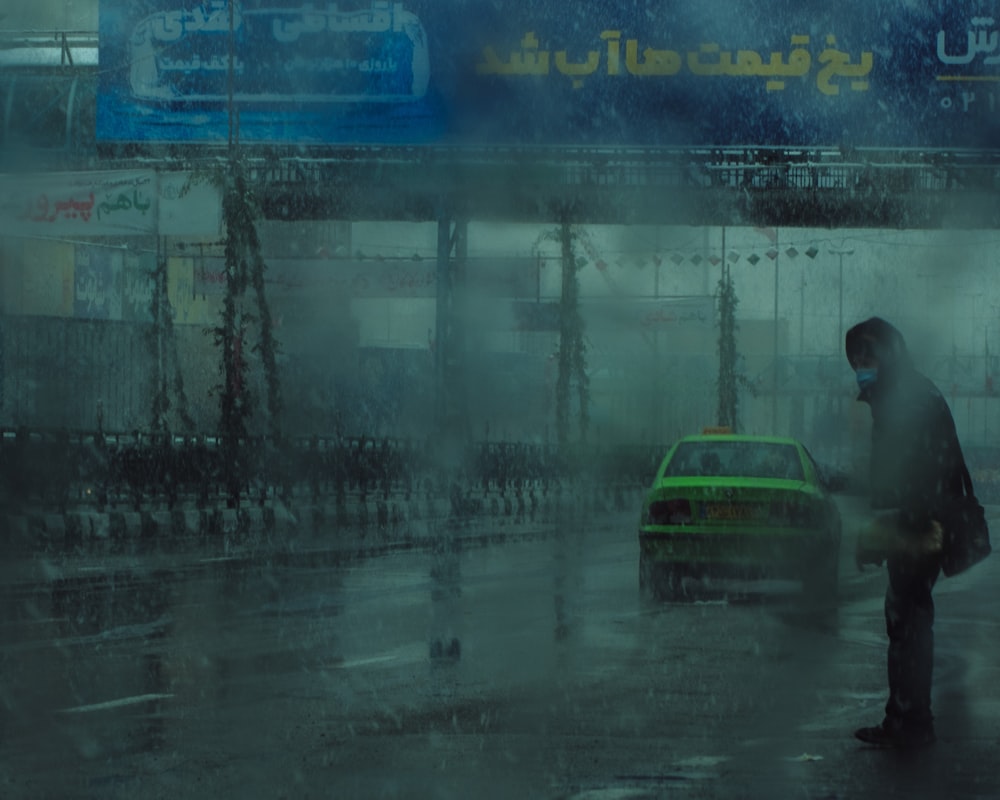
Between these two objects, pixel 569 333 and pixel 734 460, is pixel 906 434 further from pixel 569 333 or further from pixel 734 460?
pixel 569 333

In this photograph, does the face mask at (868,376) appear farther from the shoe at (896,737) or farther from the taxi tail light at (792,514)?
the taxi tail light at (792,514)

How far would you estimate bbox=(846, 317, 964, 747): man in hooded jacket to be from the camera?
28.1ft

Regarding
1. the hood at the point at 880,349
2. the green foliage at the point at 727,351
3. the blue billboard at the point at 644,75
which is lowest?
the green foliage at the point at 727,351

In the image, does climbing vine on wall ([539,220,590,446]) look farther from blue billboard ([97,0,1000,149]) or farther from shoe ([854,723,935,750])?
shoe ([854,723,935,750])

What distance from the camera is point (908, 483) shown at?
8.66 m

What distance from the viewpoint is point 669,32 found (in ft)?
109

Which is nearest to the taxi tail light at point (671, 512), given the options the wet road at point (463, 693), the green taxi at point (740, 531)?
the green taxi at point (740, 531)

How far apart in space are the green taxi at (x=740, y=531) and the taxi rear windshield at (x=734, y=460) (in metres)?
0.12

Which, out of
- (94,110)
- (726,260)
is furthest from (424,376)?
(94,110)

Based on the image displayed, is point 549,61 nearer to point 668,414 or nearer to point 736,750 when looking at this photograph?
point 736,750

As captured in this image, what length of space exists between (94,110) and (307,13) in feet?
14.2

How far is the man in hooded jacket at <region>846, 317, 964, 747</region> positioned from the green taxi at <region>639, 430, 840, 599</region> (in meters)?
7.07

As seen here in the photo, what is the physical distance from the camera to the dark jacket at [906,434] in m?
8.59

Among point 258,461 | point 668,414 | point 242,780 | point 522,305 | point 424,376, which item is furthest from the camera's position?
point 668,414
